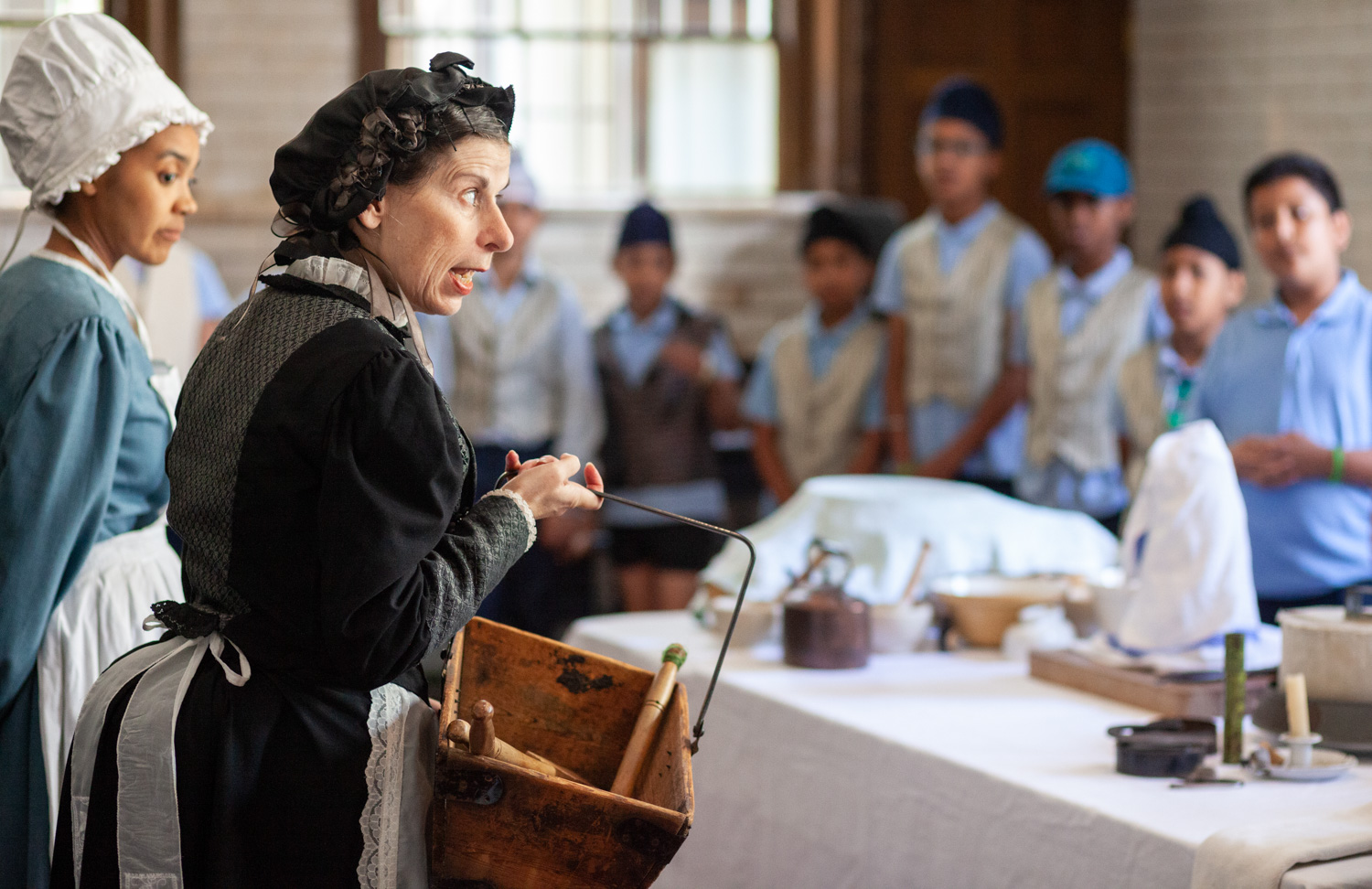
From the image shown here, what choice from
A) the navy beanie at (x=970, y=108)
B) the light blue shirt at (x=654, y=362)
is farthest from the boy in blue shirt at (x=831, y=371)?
the navy beanie at (x=970, y=108)

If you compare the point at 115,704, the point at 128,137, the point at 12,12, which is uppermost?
the point at 12,12

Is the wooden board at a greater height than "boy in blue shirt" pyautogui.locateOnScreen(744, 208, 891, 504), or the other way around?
"boy in blue shirt" pyautogui.locateOnScreen(744, 208, 891, 504)

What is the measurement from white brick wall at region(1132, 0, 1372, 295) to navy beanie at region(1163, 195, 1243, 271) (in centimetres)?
212

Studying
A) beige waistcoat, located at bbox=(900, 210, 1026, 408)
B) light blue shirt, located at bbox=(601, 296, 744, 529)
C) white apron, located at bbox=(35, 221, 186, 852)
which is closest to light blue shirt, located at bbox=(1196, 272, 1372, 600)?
beige waistcoat, located at bbox=(900, 210, 1026, 408)

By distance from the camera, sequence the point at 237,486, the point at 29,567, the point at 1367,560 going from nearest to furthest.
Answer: the point at 237,486
the point at 29,567
the point at 1367,560

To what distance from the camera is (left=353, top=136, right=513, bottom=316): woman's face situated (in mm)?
1675

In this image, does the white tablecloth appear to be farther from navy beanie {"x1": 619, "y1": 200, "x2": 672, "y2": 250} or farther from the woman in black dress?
navy beanie {"x1": 619, "y1": 200, "x2": 672, "y2": 250}

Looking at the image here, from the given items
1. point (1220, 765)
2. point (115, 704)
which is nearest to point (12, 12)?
Result: point (115, 704)

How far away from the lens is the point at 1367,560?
10.5 ft

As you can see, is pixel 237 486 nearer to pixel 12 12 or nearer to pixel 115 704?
pixel 115 704

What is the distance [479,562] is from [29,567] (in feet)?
2.78

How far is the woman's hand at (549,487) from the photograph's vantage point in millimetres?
1709

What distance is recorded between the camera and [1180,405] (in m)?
3.76

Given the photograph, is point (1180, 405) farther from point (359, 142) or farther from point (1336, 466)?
point (359, 142)
